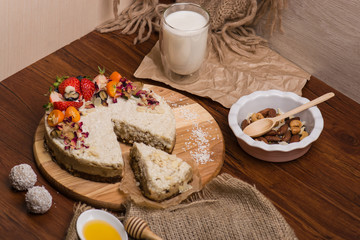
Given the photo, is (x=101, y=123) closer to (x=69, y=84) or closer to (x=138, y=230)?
(x=69, y=84)

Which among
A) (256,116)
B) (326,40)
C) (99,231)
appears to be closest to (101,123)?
(99,231)

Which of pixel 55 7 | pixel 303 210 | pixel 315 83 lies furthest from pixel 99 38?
pixel 303 210

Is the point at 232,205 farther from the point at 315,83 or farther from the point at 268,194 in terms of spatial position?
the point at 315,83

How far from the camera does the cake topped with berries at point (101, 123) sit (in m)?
1.56

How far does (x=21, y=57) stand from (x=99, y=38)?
34 cm

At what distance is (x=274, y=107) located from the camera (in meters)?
1.85

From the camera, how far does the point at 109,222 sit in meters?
1.43

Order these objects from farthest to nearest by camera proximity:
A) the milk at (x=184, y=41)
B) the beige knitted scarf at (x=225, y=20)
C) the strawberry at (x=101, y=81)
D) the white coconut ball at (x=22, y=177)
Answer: the beige knitted scarf at (x=225, y=20), the milk at (x=184, y=41), the strawberry at (x=101, y=81), the white coconut ball at (x=22, y=177)

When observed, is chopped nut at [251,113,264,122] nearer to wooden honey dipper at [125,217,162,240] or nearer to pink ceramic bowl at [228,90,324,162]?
pink ceramic bowl at [228,90,324,162]

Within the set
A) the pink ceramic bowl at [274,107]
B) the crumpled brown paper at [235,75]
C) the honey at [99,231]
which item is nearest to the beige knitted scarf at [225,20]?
the crumpled brown paper at [235,75]

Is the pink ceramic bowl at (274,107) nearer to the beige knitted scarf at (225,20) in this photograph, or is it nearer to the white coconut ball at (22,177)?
the beige knitted scarf at (225,20)

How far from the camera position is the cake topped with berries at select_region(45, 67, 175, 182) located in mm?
1563

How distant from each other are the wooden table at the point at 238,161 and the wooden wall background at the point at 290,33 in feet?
0.16

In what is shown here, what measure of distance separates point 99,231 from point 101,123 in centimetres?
37
